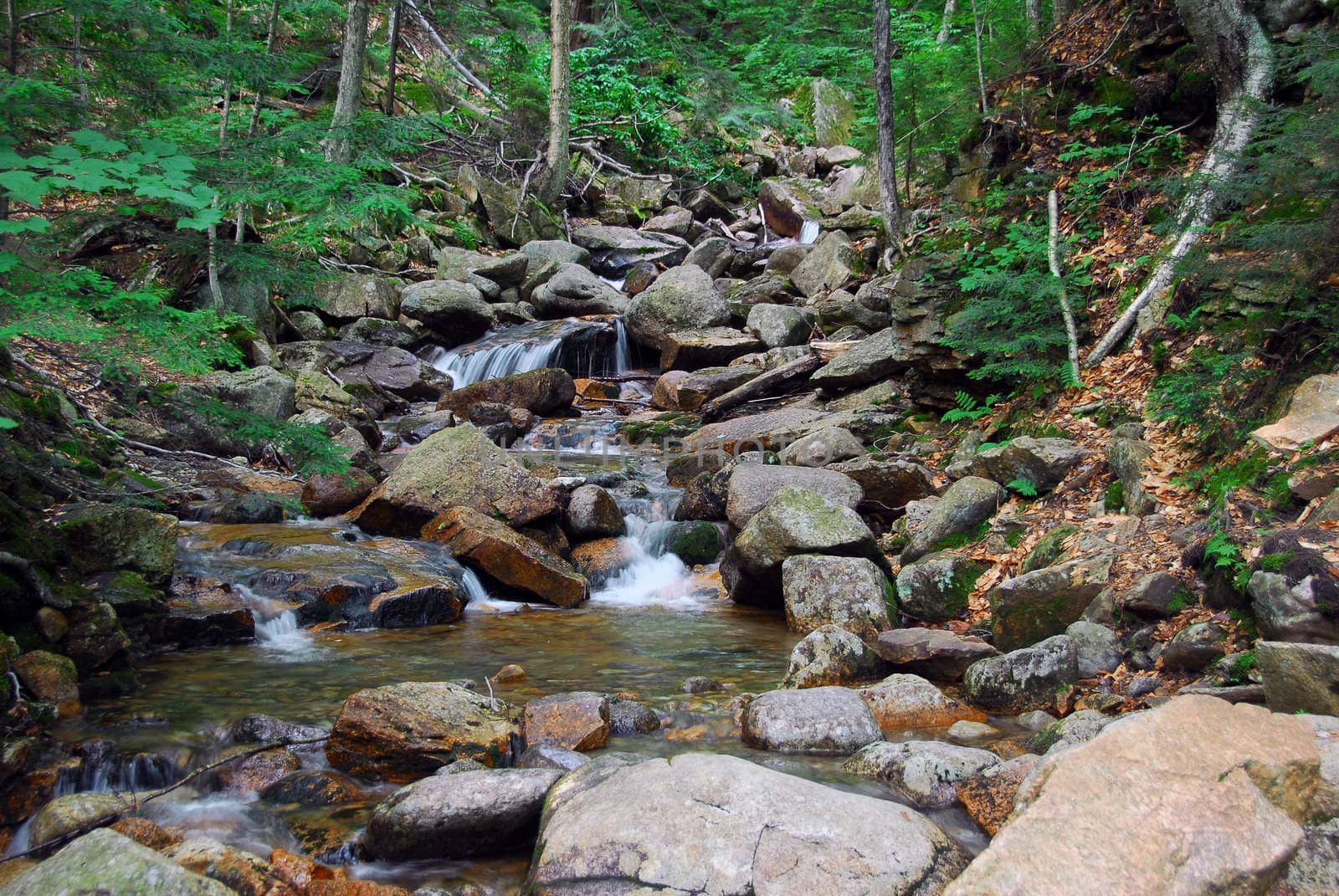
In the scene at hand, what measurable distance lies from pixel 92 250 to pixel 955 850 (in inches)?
565

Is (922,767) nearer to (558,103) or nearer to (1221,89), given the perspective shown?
(1221,89)

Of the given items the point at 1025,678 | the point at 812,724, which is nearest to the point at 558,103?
the point at 1025,678

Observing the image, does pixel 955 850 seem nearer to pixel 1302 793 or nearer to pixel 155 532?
pixel 1302 793

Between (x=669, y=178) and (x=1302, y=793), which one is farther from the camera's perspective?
(x=669, y=178)

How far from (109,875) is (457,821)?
1.28m

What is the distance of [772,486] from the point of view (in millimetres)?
8766

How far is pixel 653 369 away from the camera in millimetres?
16641

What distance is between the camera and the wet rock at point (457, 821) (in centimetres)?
354

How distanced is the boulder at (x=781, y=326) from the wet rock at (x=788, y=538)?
7650 mm

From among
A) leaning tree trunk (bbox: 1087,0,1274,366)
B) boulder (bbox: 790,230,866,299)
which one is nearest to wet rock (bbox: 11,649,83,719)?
leaning tree trunk (bbox: 1087,0,1274,366)

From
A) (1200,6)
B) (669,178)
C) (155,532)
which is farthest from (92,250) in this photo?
(669,178)

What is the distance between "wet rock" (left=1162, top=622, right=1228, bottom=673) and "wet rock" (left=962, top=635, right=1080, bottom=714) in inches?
21.1

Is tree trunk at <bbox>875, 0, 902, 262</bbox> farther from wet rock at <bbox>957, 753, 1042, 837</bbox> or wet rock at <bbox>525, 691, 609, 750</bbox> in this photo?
wet rock at <bbox>957, 753, 1042, 837</bbox>

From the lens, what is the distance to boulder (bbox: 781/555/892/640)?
6.66 meters
